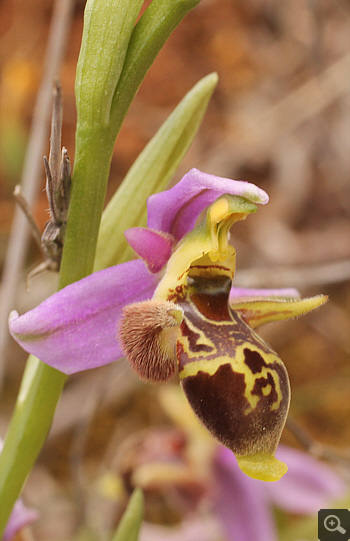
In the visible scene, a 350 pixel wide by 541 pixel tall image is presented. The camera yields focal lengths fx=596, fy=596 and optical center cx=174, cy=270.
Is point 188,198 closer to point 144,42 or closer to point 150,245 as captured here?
point 150,245

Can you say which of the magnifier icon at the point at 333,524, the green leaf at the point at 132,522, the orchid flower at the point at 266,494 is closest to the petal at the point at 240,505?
the orchid flower at the point at 266,494

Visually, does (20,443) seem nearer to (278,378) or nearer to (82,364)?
(82,364)

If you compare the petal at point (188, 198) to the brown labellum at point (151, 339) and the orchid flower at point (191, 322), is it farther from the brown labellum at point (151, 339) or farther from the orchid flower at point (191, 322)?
the brown labellum at point (151, 339)

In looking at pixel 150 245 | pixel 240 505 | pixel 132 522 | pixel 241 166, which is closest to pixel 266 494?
pixel 240 505

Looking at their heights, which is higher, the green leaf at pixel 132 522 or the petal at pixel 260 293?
the petal at pixel 260 293

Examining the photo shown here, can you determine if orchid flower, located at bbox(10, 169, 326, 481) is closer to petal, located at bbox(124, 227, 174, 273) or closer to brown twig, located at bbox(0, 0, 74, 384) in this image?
petal, located at bbox(124, 227, 174, 273)

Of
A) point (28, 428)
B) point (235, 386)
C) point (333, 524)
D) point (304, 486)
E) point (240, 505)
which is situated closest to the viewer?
point (235, 386)
